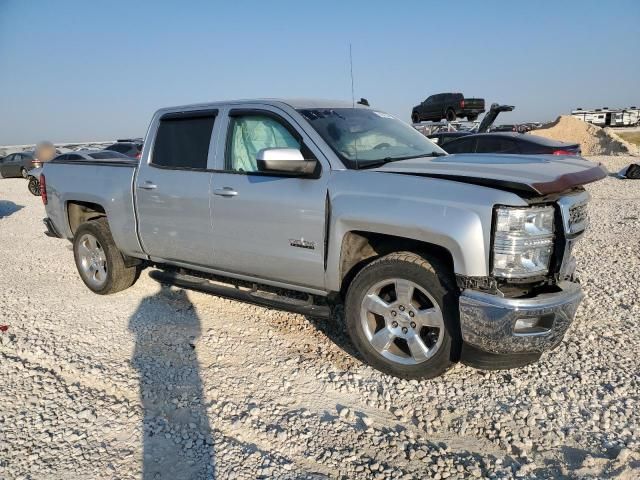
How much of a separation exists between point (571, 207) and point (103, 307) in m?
4.57

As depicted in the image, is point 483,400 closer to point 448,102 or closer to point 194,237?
point 194,237

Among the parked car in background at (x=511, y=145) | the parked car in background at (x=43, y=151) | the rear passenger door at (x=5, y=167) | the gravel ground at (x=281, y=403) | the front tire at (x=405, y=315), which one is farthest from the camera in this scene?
the rear passenger door at (x=5, y=167)

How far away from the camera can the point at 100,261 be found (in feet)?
18.1

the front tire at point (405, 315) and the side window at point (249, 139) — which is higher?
the side window at point (249, 139)

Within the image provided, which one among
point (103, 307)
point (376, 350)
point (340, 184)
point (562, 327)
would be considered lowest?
point (103, 307)

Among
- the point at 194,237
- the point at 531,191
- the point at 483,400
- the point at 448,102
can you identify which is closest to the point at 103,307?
the point at 194,237

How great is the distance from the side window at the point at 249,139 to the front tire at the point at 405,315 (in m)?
1.43

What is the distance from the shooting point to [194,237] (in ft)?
14.3

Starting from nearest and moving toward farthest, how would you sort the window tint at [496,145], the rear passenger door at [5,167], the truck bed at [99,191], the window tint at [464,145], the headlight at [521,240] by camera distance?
the headlight at [521,240], the truck bed at [99,191], the window tint at [496,145], the window tint at [464,145], the rear passenger door at [5,167]

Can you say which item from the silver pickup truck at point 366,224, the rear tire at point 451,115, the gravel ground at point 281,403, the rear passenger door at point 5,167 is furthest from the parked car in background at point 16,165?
the silver pickup truck at point 366,224

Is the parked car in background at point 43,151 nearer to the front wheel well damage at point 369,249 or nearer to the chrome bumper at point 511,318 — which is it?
the front wheel well damage at point 369,249

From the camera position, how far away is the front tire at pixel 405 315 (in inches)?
124

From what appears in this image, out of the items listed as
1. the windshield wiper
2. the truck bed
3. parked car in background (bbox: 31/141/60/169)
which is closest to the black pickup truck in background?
parked car in background (bbox: 31/141/60/169)

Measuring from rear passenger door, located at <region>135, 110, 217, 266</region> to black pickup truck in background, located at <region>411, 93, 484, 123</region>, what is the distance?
66.6 ft
